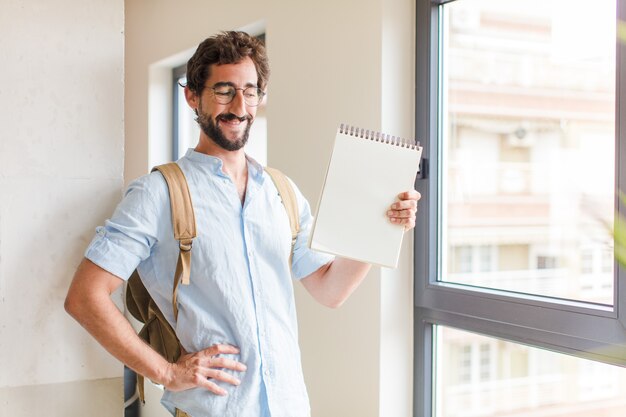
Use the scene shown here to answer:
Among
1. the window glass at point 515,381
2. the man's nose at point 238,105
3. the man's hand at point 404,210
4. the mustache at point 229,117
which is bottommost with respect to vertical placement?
the window glass at point 515,381

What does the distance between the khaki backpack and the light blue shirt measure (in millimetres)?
19

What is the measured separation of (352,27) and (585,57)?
800 millimetres

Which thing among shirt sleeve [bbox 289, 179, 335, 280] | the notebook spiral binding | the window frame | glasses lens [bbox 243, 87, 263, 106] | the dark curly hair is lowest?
shirt sleeve [bbox 289, 179, 335, 280]

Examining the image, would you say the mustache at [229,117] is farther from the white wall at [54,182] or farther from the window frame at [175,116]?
the window frame at [175,116]

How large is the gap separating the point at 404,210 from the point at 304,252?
13.2 inches

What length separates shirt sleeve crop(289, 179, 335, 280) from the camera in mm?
1637

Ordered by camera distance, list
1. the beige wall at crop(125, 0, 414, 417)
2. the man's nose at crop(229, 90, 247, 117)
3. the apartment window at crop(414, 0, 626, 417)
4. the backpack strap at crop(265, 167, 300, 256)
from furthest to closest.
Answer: the beige wall at crop(125, 0, 414, 417) → the apartment window at crop(414, 0, 626, 417) → the backpack strap at crop(265, 167, 300, 256) → the man's nose at crop(229, 90, 247, 117)

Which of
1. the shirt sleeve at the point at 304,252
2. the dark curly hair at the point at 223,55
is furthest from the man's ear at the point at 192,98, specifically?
the shirt sleeve at the point at 304,252

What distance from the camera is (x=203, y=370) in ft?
4.50

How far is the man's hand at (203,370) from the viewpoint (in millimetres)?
1374

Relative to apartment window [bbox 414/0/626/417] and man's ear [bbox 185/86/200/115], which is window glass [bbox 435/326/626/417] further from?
man's ear [bbox 185/86/200/115]

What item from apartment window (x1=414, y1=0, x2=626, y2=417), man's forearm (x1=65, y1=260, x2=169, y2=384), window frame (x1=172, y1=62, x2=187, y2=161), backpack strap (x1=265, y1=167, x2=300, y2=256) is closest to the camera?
man's forearm (x1=65, y1=260, x2=169, y2=384)

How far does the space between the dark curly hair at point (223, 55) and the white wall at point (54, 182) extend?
377mm

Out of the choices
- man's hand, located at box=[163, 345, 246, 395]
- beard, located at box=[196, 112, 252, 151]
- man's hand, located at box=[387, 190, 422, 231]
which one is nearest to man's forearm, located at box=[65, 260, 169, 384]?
man's hand, located at box=[163, 345, 246, 395]
